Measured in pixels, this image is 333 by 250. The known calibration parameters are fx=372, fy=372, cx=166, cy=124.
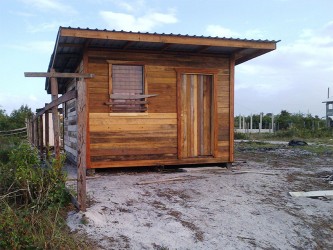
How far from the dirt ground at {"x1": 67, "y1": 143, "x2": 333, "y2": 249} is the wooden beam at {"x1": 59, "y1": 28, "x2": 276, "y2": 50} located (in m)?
2.99

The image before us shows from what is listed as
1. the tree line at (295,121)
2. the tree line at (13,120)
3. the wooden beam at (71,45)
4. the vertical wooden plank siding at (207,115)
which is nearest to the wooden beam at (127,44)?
the wooden beam at (71,45)

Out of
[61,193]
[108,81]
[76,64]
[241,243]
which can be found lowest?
[241,243]

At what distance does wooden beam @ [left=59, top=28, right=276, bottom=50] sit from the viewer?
297 inches

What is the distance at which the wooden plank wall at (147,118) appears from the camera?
8.52 meters

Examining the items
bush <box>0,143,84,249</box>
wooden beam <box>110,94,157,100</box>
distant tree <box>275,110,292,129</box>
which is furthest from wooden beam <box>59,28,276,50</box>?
distant tree <box>275,110,292,129</box>

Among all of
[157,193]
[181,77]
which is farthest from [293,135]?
[157,193]

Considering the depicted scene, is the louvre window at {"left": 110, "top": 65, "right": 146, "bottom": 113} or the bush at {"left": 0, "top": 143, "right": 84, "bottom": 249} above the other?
the louvre window at {"left": 110, "top": 65, "right": 146, "bottom": 113}

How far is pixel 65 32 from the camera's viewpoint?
7469 mm

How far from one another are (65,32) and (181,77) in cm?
305

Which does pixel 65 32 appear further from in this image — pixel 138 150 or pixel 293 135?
pixel 293 135

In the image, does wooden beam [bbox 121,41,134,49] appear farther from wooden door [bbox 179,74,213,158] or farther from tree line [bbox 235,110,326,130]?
tree line [bbox 235,110,326,130]

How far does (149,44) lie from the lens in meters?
8.56

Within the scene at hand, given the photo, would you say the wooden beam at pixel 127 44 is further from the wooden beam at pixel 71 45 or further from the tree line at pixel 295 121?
the tree line at pixel 295 121

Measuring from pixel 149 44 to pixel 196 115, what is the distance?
217cm
